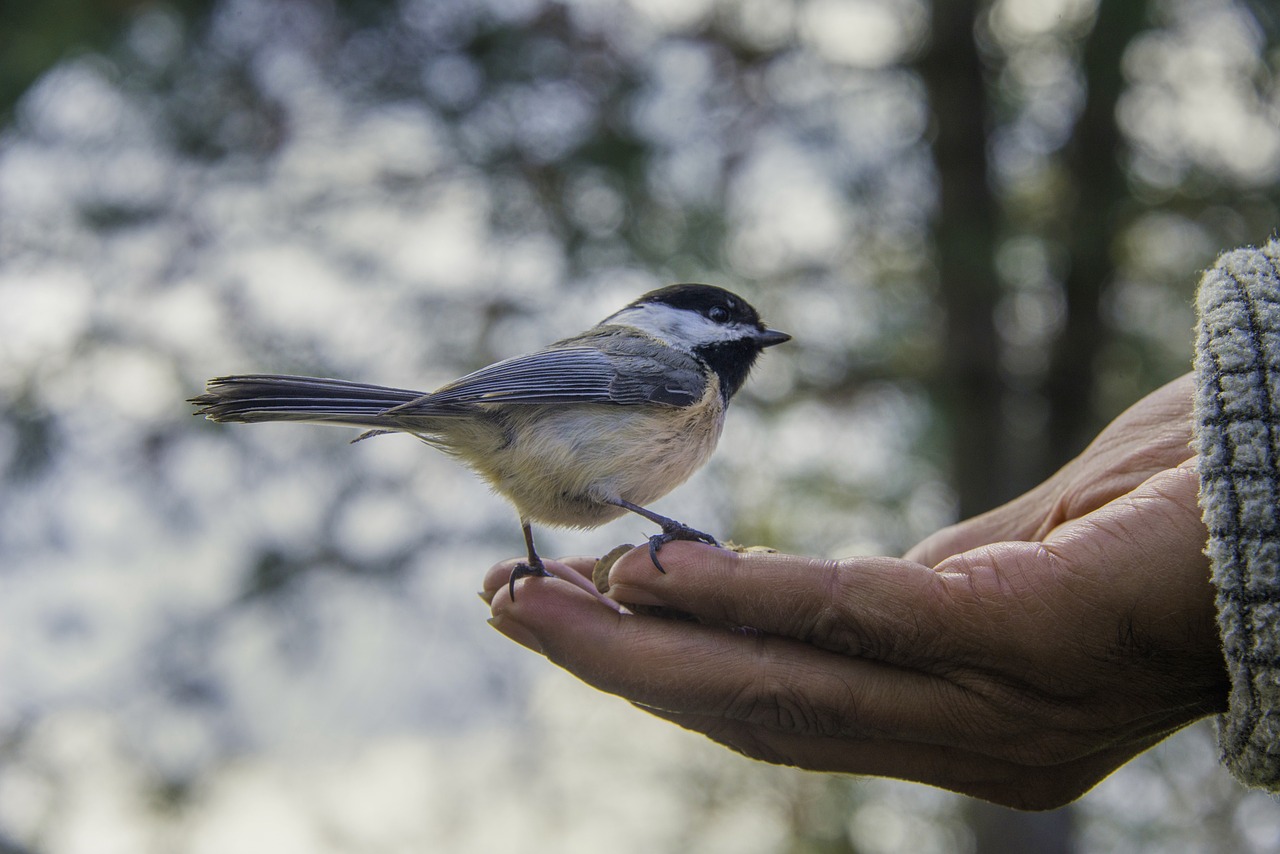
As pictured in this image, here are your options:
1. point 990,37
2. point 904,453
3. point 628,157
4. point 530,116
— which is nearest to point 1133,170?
point 990,37

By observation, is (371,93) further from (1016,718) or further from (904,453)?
(1016,718)

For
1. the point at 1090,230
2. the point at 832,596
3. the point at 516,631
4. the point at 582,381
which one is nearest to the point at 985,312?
the point at 1090,230

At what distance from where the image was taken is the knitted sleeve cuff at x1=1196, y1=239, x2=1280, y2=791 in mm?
1048

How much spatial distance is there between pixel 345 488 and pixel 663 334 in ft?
4.69

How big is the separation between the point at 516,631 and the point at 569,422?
39 cm

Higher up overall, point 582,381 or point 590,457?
point 582,381

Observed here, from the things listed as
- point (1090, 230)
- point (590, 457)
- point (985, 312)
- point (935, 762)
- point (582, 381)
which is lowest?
point (935, 762)

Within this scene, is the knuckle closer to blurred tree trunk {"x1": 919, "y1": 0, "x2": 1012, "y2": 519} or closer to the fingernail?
the fingernail

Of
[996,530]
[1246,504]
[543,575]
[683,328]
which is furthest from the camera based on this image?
[683,328]

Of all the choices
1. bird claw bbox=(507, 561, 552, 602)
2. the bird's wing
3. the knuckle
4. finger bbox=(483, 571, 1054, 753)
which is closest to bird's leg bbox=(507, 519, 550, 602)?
bird claw bbox=(507, 561, 552, 602)

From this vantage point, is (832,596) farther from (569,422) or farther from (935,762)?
(569,422)

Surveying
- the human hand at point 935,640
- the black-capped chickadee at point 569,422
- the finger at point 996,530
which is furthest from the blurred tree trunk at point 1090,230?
the human hand at point 935,640

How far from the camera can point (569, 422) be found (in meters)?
1.61

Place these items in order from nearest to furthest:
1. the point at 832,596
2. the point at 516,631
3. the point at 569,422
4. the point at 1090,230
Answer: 1. the point at 832,596
2. the point at 516,631
3. the point at 569,422
4. the point at 1090,230
